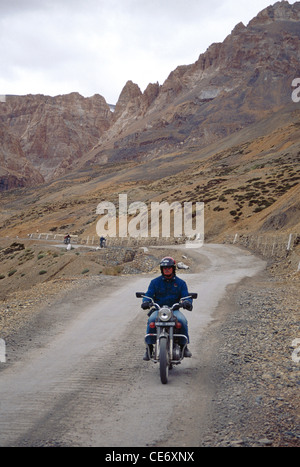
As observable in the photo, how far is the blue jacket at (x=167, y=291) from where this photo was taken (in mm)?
8133

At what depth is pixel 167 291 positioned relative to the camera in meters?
8.19

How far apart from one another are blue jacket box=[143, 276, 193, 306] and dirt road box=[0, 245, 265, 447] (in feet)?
4.06

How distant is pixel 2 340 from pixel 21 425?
5.07 meters

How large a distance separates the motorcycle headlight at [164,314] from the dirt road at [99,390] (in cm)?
103

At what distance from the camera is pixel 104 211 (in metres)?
86.2

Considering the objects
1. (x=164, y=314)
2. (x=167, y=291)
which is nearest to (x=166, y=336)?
(x=164, y=314)

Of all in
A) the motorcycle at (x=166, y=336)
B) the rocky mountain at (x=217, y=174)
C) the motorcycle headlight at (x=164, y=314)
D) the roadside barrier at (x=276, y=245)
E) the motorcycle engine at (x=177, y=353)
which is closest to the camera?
the motorcycle at (x=166, y=336)

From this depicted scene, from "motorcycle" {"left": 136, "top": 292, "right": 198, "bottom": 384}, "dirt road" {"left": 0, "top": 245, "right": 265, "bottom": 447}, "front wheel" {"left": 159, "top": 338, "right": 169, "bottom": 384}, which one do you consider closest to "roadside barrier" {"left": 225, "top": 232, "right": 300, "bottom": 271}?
"dirt road" {"left": 0, "top": 245, "right": 265, "bottom": 447}

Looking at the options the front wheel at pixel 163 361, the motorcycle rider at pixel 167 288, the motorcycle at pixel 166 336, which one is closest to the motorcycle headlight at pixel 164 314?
the motorcycle at pixel 166 336

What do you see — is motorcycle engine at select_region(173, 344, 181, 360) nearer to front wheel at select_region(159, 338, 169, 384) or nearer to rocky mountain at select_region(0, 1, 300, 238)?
front wheel at select_region(159, 338, 169, 384)

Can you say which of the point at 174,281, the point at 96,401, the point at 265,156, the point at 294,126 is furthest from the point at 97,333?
the point at 294,126

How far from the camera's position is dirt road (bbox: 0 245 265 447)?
5321mm

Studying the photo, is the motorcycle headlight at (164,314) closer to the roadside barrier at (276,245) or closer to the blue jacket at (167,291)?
the blue jacket at (167,291)
